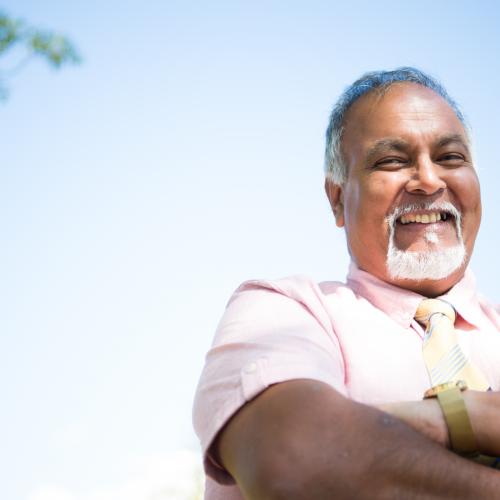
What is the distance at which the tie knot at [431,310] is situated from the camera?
2279 mm

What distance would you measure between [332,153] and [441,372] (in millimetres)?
1157

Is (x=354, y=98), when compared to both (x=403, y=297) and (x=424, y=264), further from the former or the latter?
(x=403, y=297)

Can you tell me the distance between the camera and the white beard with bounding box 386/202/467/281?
246cm

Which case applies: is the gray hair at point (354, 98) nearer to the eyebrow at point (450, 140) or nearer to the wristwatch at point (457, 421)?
the eyebrow at point (450, 140)

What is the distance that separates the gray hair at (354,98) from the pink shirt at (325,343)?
535 mm

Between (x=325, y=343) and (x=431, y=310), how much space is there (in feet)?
1.64

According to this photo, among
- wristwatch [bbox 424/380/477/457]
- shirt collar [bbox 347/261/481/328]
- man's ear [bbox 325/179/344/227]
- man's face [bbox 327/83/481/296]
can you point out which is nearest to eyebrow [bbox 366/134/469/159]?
man's face [bbox 327/83/481/296]

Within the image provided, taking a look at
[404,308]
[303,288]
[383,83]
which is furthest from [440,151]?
[303,288]

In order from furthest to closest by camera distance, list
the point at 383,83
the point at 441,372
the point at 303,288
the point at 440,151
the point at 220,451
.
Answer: the point at 383,83, the point at 440,151, the point at 303,288, the point at 441,372, the point at 220,451

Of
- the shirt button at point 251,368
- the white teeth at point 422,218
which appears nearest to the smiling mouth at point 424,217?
the white teeth at point 422,218

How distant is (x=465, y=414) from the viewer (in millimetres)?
1648

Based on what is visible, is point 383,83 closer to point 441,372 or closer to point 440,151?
point 440,151

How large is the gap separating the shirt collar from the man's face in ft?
0.16

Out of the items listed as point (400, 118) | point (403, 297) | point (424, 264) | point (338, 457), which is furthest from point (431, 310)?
point (338, 457)
